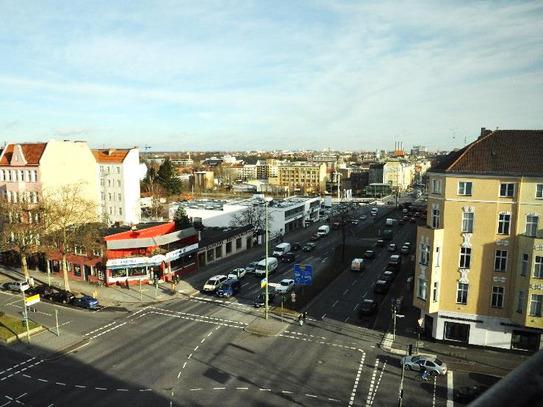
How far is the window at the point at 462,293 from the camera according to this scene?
3597 cm

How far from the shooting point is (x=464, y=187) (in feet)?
116

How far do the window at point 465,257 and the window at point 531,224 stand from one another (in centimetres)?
464

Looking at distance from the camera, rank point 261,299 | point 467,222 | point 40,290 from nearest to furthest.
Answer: point 467,222
point 261,299
point 40,290

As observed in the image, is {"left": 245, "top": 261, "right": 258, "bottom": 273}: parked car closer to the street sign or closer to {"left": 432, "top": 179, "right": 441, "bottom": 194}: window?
the street sign

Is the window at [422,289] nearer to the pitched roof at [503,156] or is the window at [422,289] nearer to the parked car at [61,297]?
the pitched roof at [503,156]

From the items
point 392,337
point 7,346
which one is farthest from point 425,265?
point 7,346

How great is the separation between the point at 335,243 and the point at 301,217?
744 inches

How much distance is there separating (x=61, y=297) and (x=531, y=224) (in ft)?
150

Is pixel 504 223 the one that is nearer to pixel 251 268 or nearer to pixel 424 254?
pixel 424 254

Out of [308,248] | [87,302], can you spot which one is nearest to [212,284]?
[87,302]

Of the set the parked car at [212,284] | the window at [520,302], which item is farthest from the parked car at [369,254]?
the window at [520,302]

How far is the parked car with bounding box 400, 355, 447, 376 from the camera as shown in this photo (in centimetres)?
3038

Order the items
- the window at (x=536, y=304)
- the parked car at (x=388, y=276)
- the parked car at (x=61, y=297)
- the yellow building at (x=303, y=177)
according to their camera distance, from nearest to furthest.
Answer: the window at (x=536, y=304)
the parked car at (x=61, y=297)
the parked car at (x=388, y=276)
the yellow building at (x=303, y=177)

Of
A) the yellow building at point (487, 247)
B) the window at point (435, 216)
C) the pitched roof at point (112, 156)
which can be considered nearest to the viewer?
the yellow building at point (487, 247)
